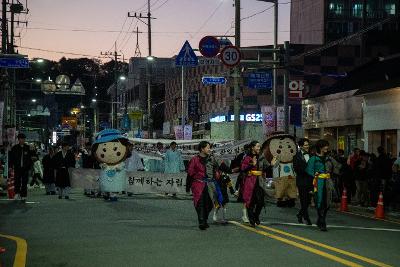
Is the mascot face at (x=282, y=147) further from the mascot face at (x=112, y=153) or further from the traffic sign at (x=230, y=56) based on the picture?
the traffic sign at (x=230, y=56)

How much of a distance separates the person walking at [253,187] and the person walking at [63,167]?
30.8 feet

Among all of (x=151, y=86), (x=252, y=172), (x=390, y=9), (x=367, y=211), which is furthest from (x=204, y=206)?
(x=390, y=9)

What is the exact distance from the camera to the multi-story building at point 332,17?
8056cm

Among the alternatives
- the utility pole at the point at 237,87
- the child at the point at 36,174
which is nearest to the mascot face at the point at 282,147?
the utility pole at the point at 237,87

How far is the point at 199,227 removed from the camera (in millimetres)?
12562

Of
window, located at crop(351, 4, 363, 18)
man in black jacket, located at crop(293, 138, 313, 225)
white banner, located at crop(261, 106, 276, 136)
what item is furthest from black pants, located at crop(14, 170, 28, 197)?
window, located at crop(351, 4, 363, 18)

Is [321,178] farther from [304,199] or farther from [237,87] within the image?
[237,87]

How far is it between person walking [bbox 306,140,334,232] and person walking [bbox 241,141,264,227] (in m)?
1.08

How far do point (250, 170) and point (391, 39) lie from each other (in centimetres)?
5557

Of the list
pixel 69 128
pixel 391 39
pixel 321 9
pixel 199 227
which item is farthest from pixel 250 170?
pixel 69 128

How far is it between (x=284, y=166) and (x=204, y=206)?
6.49 meters

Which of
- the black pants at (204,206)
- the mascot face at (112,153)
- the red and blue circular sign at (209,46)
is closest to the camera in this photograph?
the black pants at (204,206)

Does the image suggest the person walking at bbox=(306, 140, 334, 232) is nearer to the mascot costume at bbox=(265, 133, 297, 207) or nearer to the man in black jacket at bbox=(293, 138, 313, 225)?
the man in black jacket at bbox=(293, 138, 313, 225)

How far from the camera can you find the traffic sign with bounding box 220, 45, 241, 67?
26656 millimetres
